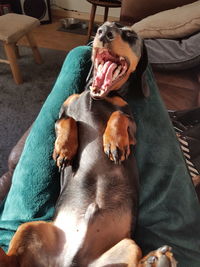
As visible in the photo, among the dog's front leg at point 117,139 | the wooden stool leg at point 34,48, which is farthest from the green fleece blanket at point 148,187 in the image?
the wooden stool leg at point 34,48

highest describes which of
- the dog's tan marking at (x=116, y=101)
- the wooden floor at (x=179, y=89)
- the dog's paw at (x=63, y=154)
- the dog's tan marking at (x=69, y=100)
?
the dog's tan marking at (x=116, y=101)

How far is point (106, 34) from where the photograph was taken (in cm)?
102

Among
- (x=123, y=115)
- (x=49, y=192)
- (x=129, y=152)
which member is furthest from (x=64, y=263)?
(x=123, y=115)

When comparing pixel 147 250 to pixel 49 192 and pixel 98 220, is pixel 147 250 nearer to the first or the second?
pixel 98 220

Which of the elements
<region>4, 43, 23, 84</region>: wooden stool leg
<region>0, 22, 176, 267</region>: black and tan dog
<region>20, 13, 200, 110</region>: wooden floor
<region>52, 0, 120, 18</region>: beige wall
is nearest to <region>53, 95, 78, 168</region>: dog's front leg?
<region>0, 22, 176, 267</region>: black and tan dog

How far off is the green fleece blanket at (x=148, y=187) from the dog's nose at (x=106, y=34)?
38 centimetres

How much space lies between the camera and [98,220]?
958 millimetres

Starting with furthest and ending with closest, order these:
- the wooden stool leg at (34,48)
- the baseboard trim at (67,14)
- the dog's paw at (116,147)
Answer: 1. the baseboard trim at (67,14)
2. the wooden stool leg at (34,48)
3. the dog's paw at (116,147)

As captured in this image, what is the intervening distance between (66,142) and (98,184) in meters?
0.20

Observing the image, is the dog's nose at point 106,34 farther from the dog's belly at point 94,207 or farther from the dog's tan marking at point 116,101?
the dog's belly at point 94,207

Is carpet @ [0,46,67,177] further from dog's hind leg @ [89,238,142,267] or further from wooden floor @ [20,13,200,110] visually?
dog's hind leg @ [89,238,142,267]

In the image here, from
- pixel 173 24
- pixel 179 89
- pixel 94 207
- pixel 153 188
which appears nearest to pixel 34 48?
pixel 173 24

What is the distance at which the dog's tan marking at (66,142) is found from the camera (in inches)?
41.4

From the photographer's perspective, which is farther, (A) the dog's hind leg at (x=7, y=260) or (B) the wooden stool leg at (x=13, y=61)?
(B) the wooden stool leg at (x=13, y=61)
